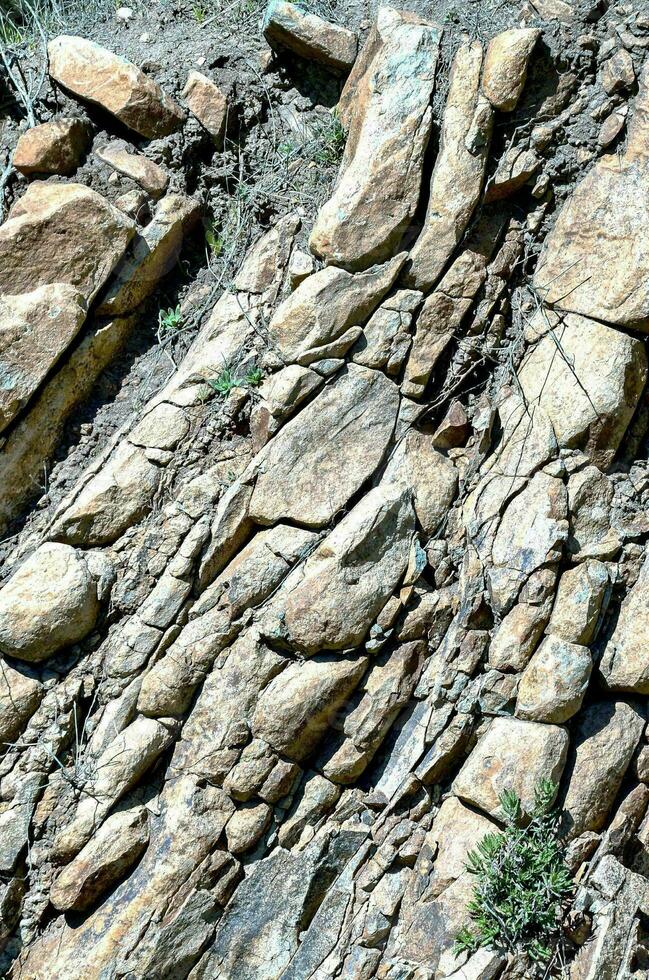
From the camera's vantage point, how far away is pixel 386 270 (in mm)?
3889

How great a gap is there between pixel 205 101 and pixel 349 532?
2474mm

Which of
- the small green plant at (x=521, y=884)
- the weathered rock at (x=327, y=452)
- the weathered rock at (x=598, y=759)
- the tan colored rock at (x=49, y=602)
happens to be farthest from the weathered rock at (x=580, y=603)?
the tan colored rock at (x=49, y=602)

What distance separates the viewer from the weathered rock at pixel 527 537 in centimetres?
354

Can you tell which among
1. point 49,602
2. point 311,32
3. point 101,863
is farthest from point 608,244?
point 101,863

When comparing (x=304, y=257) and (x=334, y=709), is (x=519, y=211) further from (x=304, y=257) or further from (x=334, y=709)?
(x=334, y=709)

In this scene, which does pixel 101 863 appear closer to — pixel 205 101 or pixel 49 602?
pixel 49 602

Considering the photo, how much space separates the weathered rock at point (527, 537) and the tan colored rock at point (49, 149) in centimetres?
278

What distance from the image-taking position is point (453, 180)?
3943mm

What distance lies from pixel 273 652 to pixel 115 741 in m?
0.75

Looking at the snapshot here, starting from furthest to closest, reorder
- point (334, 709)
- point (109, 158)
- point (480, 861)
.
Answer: point (109, 158) → point (334, 709) → point (480, 861)

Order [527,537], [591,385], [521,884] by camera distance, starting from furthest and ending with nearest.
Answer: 1. [591,385]
2. [527,537]
3. [521,884]

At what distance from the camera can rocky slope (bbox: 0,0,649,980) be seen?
3.36m

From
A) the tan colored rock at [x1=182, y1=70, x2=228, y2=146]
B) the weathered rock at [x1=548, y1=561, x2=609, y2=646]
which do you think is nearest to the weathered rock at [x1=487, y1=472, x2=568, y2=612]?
the weathered rock at [x1=548, y1=561, x2=609, y2=646]

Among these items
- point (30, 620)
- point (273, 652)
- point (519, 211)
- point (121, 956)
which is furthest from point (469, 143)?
point (121, 956)
